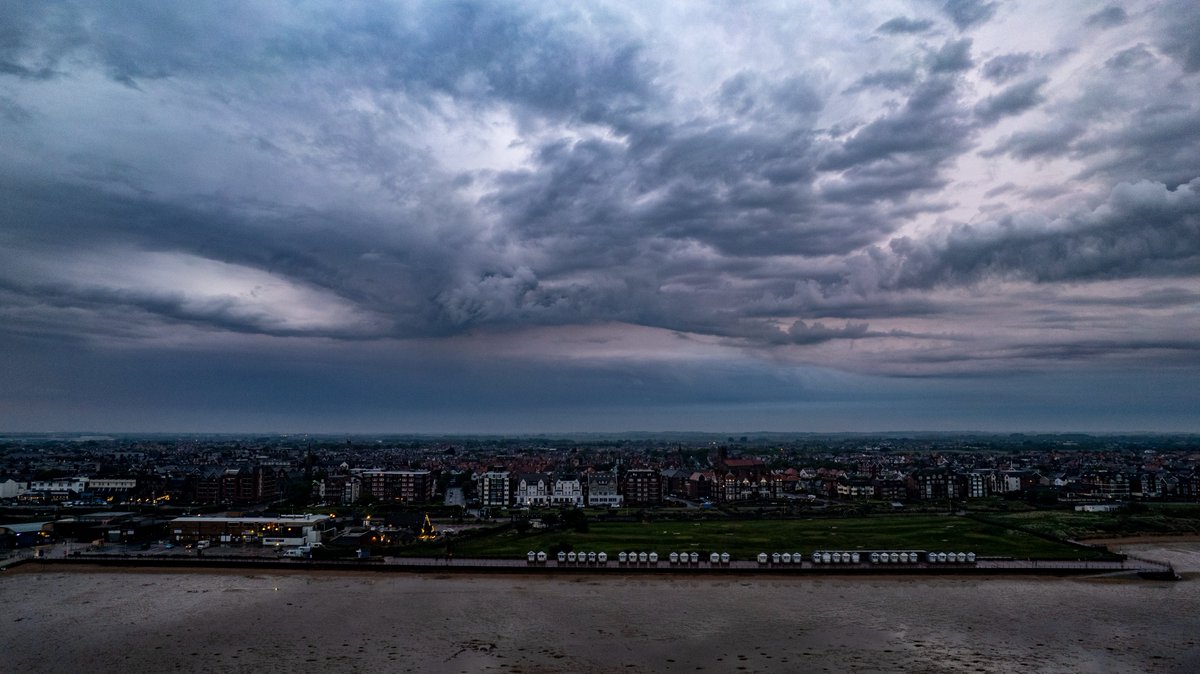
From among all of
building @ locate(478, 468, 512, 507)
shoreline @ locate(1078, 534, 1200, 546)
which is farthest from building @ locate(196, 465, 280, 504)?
shoreline @ locate(1078, 534, 1200, 546)

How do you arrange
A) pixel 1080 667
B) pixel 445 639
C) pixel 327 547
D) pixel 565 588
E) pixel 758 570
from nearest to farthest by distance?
pixel 1080 667 → pixel 445 639 → pixel 565 588 → pixel 758 570 → pixel 327 547

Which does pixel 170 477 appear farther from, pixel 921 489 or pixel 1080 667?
pixel 1080 667

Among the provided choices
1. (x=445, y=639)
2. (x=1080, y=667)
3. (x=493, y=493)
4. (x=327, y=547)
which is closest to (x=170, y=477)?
(x=493, y=493)

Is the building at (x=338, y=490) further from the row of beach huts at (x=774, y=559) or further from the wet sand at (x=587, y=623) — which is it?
the row of beach huts at (x=774, y=559)

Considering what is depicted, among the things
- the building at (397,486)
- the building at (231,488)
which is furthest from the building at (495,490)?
the building at (231,488)

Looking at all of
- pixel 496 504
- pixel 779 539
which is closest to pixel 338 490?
pixel 496 504

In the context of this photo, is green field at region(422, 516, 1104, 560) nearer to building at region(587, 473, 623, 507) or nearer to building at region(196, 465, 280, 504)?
building at region(587, 473, 623, 507)

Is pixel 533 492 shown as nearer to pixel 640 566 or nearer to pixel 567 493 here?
pixel 567 493
